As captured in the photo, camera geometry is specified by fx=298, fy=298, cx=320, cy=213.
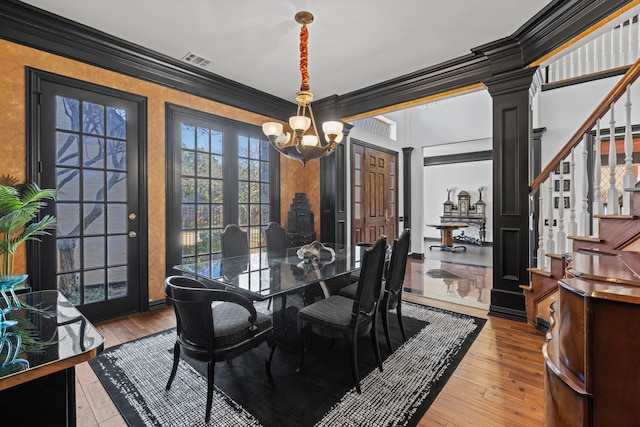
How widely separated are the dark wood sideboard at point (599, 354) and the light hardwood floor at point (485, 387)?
0.76 m

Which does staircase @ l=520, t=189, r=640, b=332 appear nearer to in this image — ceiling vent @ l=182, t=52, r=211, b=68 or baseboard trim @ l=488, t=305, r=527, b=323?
baseboard trim @ l=488, t=305, r=527, b=323

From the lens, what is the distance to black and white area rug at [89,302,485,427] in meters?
1.71

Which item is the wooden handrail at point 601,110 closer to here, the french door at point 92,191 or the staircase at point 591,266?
the staircase at point 591,266

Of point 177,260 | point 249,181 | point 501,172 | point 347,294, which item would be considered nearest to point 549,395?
point 347,294

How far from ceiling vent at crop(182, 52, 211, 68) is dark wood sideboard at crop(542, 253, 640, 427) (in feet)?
12.7

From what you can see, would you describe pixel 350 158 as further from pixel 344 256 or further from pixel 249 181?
pixel 344 256

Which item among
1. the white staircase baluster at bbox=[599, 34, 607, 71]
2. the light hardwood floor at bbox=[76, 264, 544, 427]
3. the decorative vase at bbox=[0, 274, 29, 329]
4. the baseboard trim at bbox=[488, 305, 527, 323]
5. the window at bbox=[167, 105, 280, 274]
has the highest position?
the white staircase baluster at bbox=[599, 34, 607, 71]

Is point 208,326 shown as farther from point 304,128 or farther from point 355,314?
point 304,128

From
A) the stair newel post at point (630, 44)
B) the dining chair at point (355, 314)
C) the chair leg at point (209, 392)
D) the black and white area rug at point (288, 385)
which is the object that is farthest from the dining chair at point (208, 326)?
the stair newel post at point (630, 44)

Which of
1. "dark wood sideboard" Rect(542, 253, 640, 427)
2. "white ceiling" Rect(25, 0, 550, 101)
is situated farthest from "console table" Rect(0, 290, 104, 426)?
"white ceiling" Rect(25, 0, 550, 101)

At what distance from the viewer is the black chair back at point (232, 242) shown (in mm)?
3279

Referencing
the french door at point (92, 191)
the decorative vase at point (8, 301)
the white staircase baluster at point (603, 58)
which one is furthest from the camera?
the white staircase baluster at point (603, 58)

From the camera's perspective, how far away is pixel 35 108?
272 cm

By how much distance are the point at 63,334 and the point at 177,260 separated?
9.34 ft
